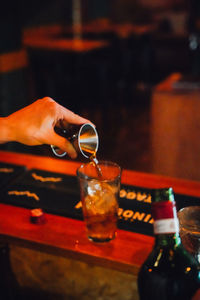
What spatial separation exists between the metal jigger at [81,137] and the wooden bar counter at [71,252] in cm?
24

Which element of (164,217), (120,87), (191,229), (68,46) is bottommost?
(120,87)

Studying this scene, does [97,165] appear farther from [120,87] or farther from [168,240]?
[120,87]

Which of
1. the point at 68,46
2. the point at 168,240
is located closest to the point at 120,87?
the point at 68,46

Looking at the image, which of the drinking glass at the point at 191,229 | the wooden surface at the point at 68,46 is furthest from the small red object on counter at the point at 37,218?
the wooden surface at the point at 68,46

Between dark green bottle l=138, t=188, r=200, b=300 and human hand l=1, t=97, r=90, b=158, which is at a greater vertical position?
human hand l=1, t=97, r=90, b=158

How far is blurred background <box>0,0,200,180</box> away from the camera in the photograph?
3.11 meters

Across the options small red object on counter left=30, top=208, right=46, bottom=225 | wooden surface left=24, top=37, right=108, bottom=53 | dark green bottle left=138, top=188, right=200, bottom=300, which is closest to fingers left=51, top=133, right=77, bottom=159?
small red object on counter left=30, top=208, right=46, bottom=225

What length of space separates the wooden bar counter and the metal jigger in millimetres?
242

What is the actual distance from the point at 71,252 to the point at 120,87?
611 cm

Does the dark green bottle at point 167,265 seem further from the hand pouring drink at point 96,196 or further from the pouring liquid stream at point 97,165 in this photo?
the pouring liquid stream at point 97,165

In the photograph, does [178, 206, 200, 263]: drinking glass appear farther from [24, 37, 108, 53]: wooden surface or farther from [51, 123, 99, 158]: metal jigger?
[24, 37, 108, 53]: wooden surface

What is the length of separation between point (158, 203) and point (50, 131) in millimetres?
442

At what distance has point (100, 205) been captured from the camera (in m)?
1.05

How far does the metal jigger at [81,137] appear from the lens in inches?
42.9
